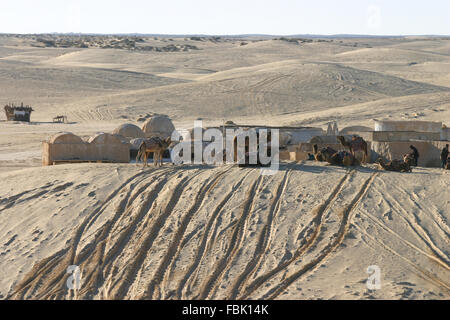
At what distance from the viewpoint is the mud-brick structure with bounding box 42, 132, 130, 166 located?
21.6 metres

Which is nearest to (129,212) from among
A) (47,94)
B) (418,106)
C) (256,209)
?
(256,209)

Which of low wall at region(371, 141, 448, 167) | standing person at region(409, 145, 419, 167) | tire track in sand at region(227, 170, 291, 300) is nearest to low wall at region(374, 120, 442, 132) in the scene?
low wall at region(371, 141, 448, 167)

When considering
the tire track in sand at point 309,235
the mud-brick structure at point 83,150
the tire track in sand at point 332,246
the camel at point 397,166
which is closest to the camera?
the tire track in sand at point 332,246

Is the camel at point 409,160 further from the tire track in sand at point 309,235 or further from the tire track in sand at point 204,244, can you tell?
the tire track in sand at point 204,244

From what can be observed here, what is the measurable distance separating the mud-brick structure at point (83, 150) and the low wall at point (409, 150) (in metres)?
7.41

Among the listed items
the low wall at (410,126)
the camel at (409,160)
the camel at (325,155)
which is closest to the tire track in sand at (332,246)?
the camel at (409,160)

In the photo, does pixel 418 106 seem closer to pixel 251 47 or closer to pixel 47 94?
pixel 47 94

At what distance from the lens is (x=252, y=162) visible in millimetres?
17672

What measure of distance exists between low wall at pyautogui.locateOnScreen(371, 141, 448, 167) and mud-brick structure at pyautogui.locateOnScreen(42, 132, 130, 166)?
741 centimetres

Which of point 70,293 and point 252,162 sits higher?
point 252,162

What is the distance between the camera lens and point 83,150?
71.6 feet

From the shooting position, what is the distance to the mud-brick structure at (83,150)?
21.6 metres

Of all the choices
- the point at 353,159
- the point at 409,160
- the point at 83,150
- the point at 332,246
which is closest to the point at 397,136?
the point at 409,160
